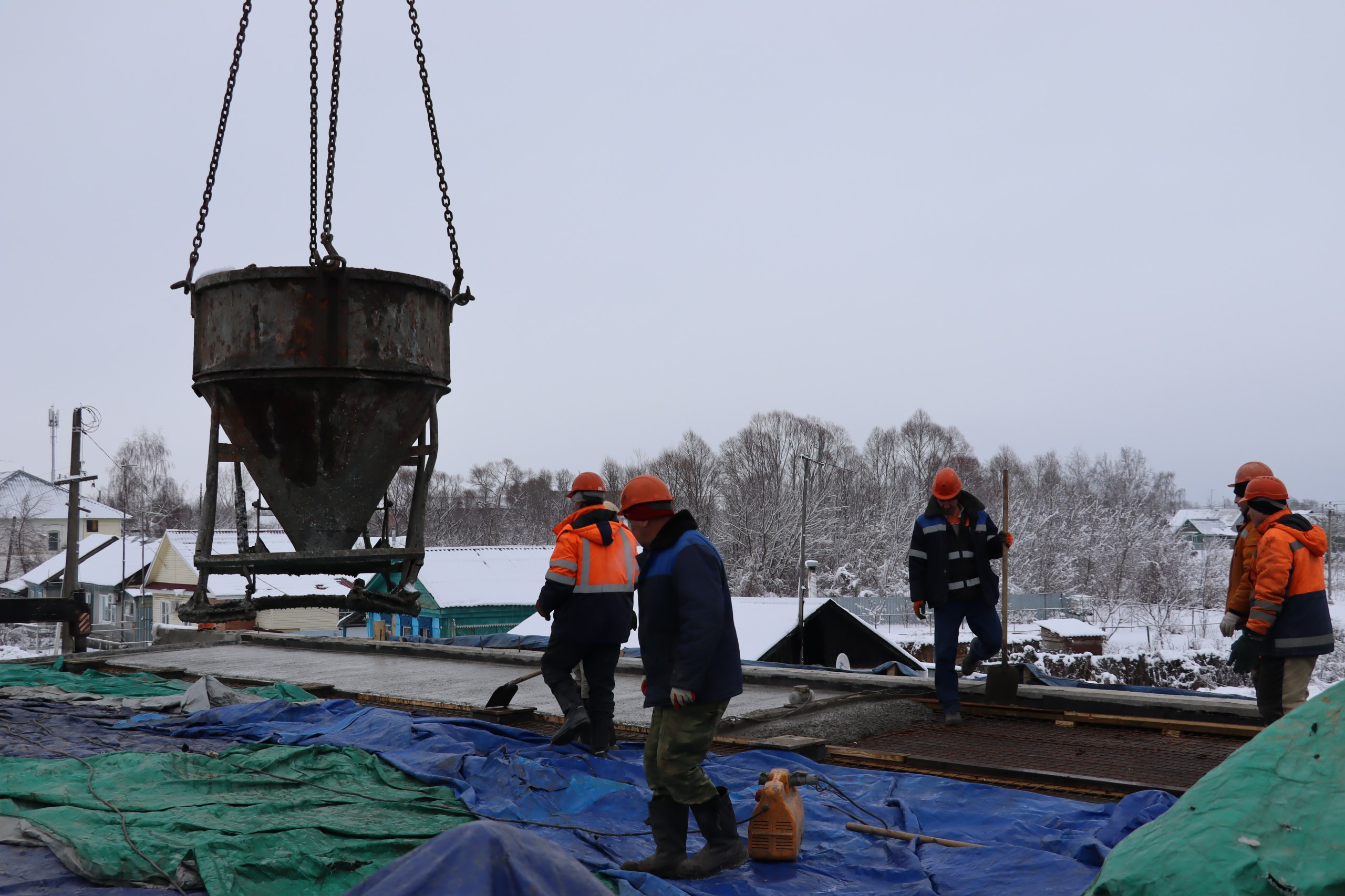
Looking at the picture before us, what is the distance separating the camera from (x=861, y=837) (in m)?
4.83

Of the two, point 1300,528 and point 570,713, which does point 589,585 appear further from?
point 1300,528

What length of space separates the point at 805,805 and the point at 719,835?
2.97 ft

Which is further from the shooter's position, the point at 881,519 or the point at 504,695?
the point at 881,519

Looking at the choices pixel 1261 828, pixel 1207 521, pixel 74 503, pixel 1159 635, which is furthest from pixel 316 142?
pixel 1207 521

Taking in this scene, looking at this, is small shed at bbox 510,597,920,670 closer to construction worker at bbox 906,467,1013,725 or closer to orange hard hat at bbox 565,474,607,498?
construction worker at bbox 906,467,1013,725

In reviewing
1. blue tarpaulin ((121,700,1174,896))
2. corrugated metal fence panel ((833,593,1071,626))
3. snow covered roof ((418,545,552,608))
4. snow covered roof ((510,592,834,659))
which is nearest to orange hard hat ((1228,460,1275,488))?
blue tarpaulin ((121,700,1174,896))

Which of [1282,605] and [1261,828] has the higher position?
[1282,605]

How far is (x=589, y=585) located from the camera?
644 centimetres

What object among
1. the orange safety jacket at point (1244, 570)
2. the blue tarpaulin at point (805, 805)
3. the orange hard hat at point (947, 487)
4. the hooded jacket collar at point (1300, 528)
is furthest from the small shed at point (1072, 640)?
the blue tarpaulin at point (805, 805)

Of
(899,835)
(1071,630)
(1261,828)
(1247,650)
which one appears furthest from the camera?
(1071,630)

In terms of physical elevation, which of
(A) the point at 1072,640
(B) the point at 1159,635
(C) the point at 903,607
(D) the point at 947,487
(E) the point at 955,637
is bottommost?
(B) the point at 1159,635

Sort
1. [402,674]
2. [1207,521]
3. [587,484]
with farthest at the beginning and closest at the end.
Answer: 1. [1207,521]
2. [402,674]
3. [587,484]

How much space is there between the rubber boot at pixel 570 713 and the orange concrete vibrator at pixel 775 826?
6.88 feet

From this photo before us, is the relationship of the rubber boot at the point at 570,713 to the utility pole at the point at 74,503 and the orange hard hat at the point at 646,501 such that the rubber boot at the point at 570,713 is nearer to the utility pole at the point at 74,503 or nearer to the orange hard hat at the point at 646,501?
the orange hard hat at the point at 646,501
